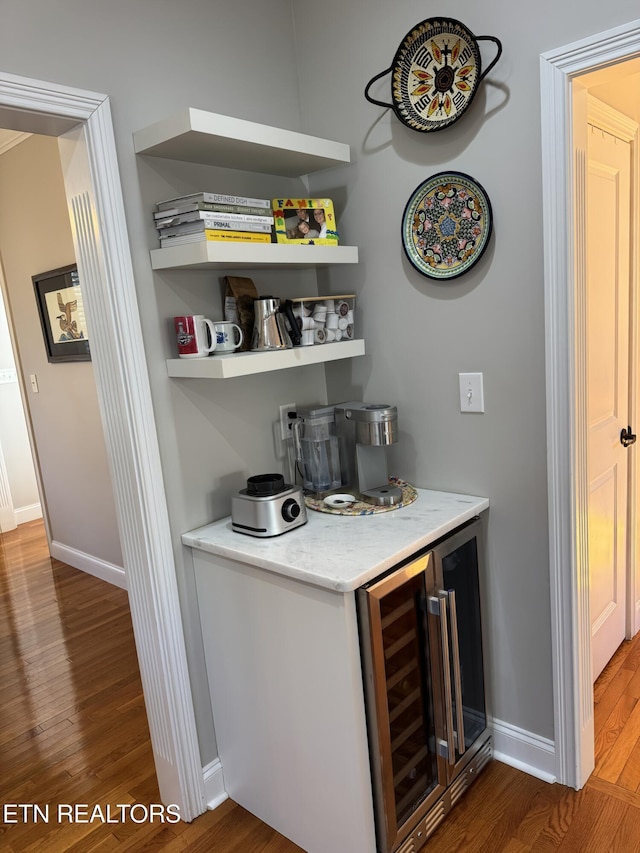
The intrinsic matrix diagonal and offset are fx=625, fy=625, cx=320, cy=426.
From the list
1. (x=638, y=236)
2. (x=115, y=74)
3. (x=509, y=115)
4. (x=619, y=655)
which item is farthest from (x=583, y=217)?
(x=619, y=655)

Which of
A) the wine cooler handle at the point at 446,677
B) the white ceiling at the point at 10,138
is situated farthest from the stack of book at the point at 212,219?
the white ceiling at the point at 10,138

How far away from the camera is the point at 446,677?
5.86 feet

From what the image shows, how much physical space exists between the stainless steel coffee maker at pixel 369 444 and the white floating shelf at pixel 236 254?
49cm

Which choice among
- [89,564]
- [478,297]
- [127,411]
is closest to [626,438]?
[478,297]

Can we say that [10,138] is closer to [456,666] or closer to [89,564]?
[89,564]

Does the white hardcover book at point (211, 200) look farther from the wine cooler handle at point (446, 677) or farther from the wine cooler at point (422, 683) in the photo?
the wine cooler handle at point (446, 677)

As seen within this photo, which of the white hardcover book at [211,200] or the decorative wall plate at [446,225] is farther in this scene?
the decorative wall plate at [446,225]

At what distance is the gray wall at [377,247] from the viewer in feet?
5.54

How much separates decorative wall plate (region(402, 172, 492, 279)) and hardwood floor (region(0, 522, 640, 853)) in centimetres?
163

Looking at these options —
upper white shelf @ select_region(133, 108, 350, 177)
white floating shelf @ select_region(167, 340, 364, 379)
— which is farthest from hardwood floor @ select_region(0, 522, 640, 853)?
upper white shelf @ select_region(133, 108, 350, 177)

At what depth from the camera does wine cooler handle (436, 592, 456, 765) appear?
68.4 inches

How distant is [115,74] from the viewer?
1673mm

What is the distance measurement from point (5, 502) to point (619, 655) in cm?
454

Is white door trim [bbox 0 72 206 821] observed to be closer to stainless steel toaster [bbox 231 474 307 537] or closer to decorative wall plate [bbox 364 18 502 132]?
stainless steel toaster [bbox 231 474 307 537]
